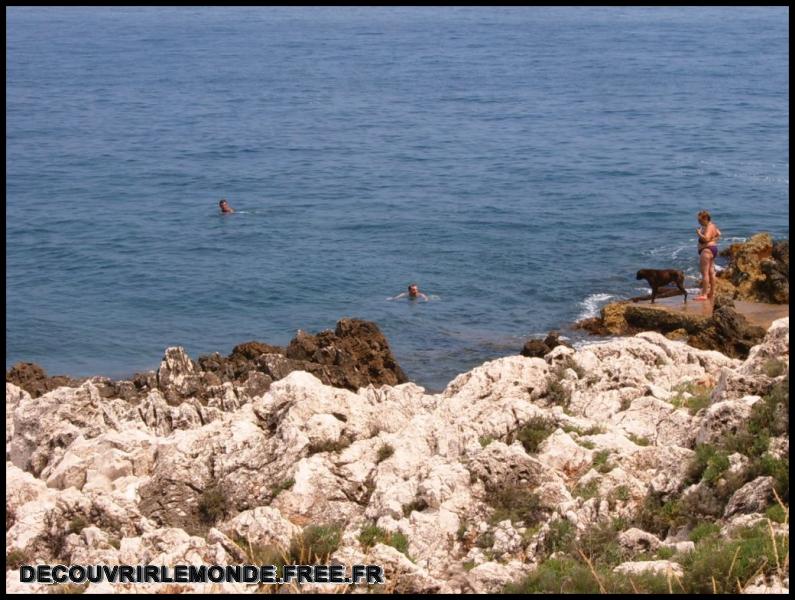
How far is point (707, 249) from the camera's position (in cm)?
2734

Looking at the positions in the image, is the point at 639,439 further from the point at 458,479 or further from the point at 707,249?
the point at 707,249

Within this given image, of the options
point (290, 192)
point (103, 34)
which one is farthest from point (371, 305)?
point (103, 34)

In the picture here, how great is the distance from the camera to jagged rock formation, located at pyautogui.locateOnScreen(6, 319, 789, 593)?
12.9 meters

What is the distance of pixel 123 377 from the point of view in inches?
1211

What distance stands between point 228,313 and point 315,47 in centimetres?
6029

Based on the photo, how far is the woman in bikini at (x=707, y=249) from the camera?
26.3m

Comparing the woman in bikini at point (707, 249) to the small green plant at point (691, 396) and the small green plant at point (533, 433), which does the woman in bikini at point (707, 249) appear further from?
the small green plant at point (533, 433)

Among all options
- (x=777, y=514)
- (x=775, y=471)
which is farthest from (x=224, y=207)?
(x=777, y=514)

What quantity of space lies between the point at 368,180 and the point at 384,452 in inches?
1517

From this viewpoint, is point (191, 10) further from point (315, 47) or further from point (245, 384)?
point (245, 384)

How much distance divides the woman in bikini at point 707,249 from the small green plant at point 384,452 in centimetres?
1202

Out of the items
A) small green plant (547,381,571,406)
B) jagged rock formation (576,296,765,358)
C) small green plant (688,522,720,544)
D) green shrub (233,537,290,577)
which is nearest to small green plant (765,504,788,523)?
small green plant (688,522,720,544)

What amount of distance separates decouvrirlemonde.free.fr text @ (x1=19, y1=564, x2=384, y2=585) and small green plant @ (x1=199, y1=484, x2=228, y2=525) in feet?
9.12

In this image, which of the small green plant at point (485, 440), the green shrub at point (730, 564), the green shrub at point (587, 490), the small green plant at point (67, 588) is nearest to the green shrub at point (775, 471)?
the green shrub at point (730, 564)
